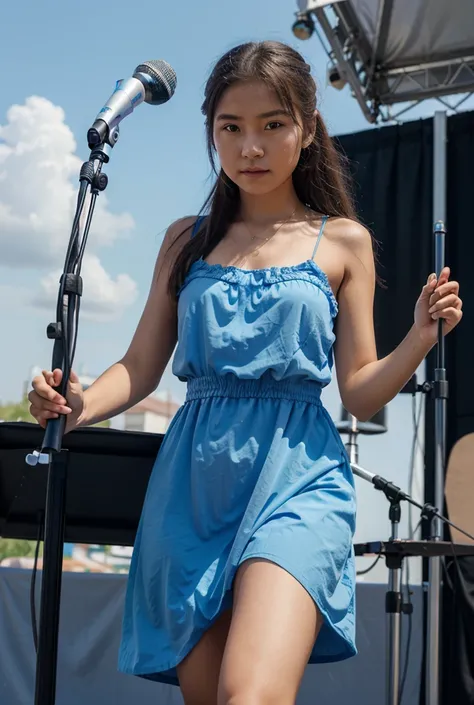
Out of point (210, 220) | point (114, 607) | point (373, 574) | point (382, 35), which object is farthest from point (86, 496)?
point (382, 35)

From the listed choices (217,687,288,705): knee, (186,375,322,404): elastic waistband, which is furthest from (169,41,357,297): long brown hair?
(217,687,288,705): knee

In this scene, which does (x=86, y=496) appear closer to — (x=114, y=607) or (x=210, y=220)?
(x=210, y=220)

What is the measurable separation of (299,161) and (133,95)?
474 mm

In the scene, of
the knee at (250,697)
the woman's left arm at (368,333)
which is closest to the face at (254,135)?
the woman's left arm at (368,333)

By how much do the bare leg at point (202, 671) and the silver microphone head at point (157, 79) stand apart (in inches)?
39.1

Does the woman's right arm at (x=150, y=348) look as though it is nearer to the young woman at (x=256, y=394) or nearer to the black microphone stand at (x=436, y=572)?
Result: the young woman at (x=256, y=394)

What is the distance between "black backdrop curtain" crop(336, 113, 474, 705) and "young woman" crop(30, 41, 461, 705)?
9.49 feet

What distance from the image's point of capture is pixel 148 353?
6.22 feet

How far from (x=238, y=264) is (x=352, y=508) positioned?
22.3 inches

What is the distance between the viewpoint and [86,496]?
2318 millimetres

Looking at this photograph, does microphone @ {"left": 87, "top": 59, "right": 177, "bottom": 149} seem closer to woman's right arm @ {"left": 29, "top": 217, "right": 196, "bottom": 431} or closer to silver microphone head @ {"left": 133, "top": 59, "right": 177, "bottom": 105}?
silver microphone head @ {"left": 133, "top": 59, "right": 177, "bottom": 105}

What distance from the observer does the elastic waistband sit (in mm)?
1654

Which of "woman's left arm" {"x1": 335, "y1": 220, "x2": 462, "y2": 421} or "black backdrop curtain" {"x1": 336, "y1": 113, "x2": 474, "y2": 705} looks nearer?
"woman's left arm" {"x1": 335, "y1": 220, "x2": 462, "y2": 421}

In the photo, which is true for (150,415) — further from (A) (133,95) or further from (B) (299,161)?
(A) (133,95)
